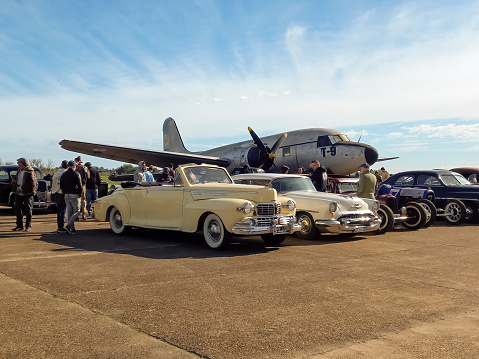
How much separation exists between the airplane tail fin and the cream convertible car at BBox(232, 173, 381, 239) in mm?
23026

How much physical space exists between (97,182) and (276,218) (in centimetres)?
841

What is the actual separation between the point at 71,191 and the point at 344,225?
6360 mm

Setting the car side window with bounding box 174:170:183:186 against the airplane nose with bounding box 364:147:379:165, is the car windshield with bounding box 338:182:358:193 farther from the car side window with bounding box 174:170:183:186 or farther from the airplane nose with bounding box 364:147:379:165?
the airplane nose with bounding box 364:147:379:165

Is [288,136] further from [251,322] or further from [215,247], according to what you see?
[251,322]

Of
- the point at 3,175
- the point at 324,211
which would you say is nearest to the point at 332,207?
the point at 324,211

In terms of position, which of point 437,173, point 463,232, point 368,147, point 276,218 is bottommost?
point 463,232

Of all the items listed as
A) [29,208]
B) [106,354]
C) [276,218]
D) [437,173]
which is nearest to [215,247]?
[276,218]

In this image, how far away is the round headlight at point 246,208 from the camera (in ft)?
25.7

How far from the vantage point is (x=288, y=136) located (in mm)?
23047

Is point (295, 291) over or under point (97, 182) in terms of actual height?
under

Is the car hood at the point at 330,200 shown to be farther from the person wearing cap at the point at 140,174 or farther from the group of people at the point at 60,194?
the person wearing cap at the point at 140,174

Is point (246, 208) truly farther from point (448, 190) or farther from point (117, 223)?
point (448, 190)

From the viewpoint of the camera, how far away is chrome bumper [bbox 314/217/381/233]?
937cm

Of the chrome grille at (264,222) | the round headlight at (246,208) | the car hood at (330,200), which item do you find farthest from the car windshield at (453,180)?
the round headlight at (246,208)
